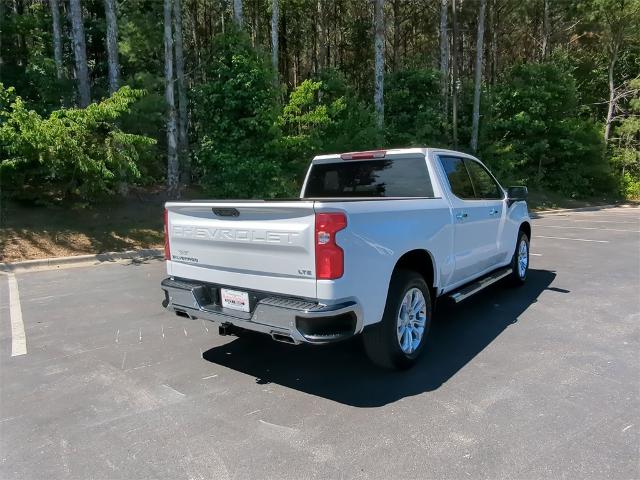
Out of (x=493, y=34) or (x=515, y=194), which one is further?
(x=493, y=34)

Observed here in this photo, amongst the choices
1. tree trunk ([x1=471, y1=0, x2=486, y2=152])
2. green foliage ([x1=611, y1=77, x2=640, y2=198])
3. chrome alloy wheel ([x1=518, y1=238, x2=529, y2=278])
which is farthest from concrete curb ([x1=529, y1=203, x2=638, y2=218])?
chrome alloy wheel ([x1=518, y1=238, x2=529, y2=278])

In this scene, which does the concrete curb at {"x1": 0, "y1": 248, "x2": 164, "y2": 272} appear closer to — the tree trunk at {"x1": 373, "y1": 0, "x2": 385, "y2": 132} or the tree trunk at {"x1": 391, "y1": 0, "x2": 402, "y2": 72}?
the tree trunk at {"x1": 373, "y1": 0, "x2": 385, "y2": 132}

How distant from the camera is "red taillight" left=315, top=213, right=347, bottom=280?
3.28 metres

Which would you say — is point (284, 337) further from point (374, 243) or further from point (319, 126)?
point (319, 126)

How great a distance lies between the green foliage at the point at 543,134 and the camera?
73.7 feet

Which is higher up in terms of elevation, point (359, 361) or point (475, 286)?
point (475, 286)

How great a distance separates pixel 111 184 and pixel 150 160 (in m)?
1.42

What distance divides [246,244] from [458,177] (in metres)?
2.75

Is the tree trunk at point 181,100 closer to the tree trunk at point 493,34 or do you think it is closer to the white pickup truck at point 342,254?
the white pickup truck at point 342,254

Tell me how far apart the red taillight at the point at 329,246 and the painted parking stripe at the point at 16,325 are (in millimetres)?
3458

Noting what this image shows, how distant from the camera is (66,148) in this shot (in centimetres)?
1032

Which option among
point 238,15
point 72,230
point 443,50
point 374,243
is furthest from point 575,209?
→ point 374,243

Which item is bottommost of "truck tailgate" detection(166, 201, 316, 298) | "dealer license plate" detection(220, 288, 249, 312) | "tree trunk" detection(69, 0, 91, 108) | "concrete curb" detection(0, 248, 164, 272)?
"concrete curb" detection(0, 248, 164, 272)

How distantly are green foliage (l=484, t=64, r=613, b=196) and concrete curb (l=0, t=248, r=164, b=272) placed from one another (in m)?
17.1
